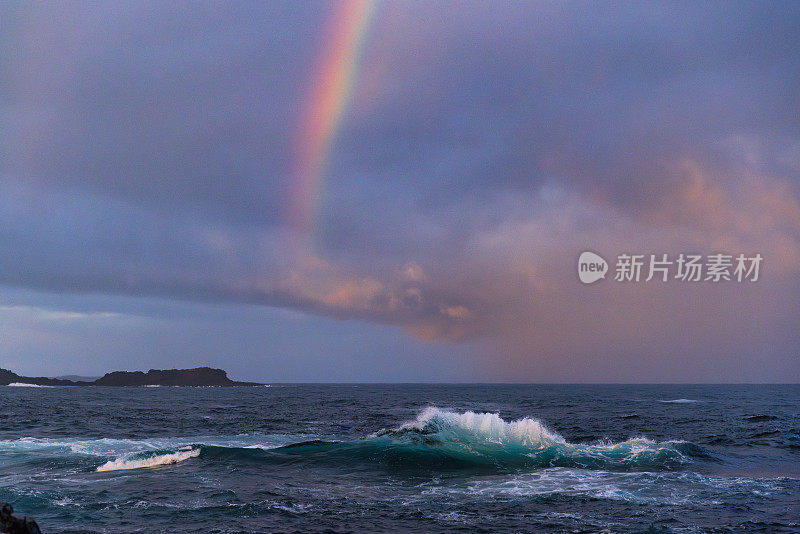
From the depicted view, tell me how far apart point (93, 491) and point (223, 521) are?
719 centimetres

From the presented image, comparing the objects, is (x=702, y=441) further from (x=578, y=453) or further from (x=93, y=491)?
(x=93, y=491)

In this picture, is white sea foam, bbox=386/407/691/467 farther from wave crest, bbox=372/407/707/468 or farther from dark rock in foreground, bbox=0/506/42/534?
dark rock in foreground, bbox=0/506/42/534

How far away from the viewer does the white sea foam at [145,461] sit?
24062mm

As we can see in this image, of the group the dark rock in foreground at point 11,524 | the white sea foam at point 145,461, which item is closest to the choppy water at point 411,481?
the white sea foam at point 145,461

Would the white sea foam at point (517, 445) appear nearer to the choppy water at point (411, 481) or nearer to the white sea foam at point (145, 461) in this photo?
the choppy water at point (411, 481)

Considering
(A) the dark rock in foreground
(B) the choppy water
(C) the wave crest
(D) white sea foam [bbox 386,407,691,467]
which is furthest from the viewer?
(D) white sea foam [bbox 386,407,691,467]

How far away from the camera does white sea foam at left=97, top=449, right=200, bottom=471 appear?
2406 centimetres

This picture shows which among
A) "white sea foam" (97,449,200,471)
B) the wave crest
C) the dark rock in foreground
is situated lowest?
"white sea foam" (97,449,200,471)

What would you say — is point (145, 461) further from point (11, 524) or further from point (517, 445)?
point (517, 445)

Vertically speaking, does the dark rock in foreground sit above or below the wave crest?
above

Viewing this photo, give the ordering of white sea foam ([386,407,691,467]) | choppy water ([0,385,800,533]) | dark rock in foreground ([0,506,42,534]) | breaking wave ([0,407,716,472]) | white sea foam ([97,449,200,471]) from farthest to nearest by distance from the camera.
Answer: white sea foam ([386,407,691,467])
breaking wave ([0,407,716,472])
white sea foam ([97,449,200,471])
choppy water ([0,385,800,533])
dark rock in foreground ([0,506,42,534])

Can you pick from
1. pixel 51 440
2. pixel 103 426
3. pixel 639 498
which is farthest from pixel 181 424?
pixel 639 498

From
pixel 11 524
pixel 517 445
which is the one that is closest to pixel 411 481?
pixel 517 445

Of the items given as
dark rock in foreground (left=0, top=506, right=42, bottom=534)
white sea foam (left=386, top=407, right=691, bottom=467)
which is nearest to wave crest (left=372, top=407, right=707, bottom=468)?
white sea foam (left=386, top=407, right=691, bottom=467)
